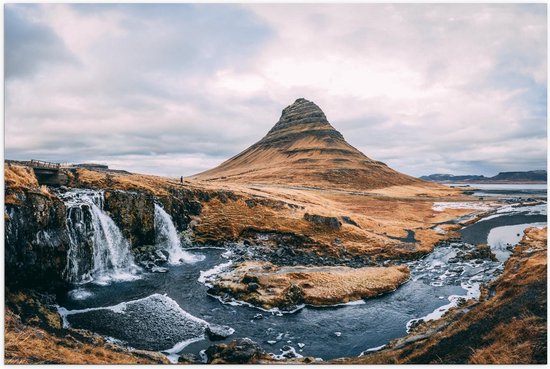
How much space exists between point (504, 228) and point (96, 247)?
62.9m

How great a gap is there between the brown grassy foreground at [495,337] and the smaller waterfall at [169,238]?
2406 centimetres

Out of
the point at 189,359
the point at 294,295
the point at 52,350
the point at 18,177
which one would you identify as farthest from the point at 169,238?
the point at 52,350

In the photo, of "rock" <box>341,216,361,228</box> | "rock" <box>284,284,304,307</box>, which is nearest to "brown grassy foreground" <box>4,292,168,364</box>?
"rock" <box>284,284,304,307</box>

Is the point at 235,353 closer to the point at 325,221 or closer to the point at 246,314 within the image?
the point at 246,314

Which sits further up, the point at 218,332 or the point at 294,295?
the point at 294,295

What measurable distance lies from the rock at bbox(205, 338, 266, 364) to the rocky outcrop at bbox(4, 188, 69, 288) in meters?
14.4

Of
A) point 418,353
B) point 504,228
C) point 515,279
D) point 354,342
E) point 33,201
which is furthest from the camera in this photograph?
point 504,228

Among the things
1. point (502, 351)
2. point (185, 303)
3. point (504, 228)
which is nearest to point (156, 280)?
point (185, 303)

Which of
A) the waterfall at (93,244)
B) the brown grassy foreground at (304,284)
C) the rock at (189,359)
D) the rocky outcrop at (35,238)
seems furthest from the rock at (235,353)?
the waterfall at (93,244)

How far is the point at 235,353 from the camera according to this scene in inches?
679

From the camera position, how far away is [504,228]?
2250 inches

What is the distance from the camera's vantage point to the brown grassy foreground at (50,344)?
14258mm

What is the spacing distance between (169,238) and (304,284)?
19542mm

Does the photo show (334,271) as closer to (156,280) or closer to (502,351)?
(156,280)
